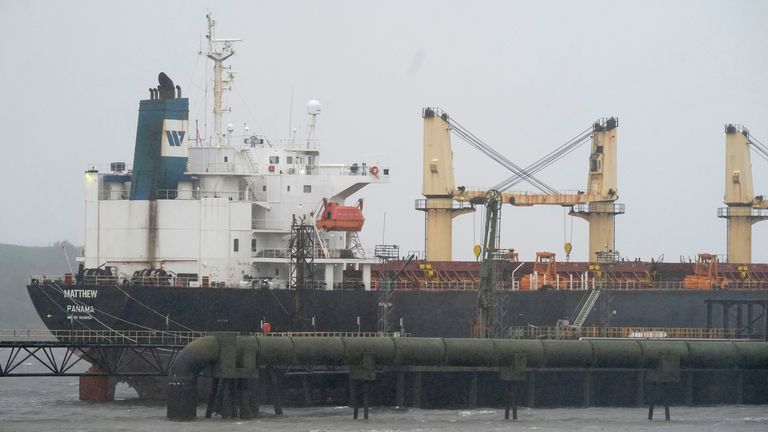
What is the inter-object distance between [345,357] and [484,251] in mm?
Answer: 11205

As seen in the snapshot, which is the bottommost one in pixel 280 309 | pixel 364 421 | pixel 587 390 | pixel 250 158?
pixel 364 421

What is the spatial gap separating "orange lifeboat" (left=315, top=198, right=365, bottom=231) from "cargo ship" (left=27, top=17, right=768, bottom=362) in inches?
3.0

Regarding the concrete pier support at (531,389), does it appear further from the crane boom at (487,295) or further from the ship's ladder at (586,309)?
the ship's ladder at (586,309)

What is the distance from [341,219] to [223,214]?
5208 mm

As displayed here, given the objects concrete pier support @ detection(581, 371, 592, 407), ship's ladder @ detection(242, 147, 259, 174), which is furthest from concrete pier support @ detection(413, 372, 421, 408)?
ship's ladder @ detection(242, 147, 259, 174)

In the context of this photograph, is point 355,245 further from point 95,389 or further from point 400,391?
point 95,389

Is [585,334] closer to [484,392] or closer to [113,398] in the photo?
[484,392]

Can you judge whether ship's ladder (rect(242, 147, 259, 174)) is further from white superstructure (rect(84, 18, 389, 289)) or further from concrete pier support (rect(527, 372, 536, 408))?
concrete pier support (rect(527, 372, 536, 408))

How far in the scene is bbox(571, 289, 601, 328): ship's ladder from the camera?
72500 mm

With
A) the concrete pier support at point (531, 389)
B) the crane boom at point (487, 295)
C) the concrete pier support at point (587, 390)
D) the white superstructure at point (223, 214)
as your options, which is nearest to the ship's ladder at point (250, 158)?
the white superstructure at point (223, 214)

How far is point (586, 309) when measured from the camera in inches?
2867

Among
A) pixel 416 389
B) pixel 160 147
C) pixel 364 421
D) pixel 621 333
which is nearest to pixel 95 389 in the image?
pixel 160 147

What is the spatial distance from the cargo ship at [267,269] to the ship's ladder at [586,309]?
0.10m

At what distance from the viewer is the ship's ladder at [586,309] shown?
7250 cm
